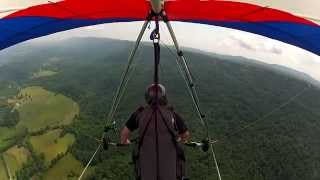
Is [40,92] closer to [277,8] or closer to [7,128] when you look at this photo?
[7,128]

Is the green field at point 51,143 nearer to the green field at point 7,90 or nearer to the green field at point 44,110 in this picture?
the green field at point 44,110

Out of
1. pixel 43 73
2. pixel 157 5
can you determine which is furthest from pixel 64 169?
pixel 43 73

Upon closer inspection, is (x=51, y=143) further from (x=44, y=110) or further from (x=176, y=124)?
(x=176, y=124)

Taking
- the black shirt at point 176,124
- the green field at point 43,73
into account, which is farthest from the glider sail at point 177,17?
the green field at point 43,73

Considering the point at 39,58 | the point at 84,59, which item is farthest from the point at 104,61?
the point at 39,58

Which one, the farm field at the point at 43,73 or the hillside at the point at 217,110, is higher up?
the farm field at the point at 43,73

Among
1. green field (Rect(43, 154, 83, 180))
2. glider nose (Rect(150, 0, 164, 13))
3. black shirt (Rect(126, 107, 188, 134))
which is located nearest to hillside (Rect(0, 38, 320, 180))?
green field (Rect(43, 154, 83, 180))
